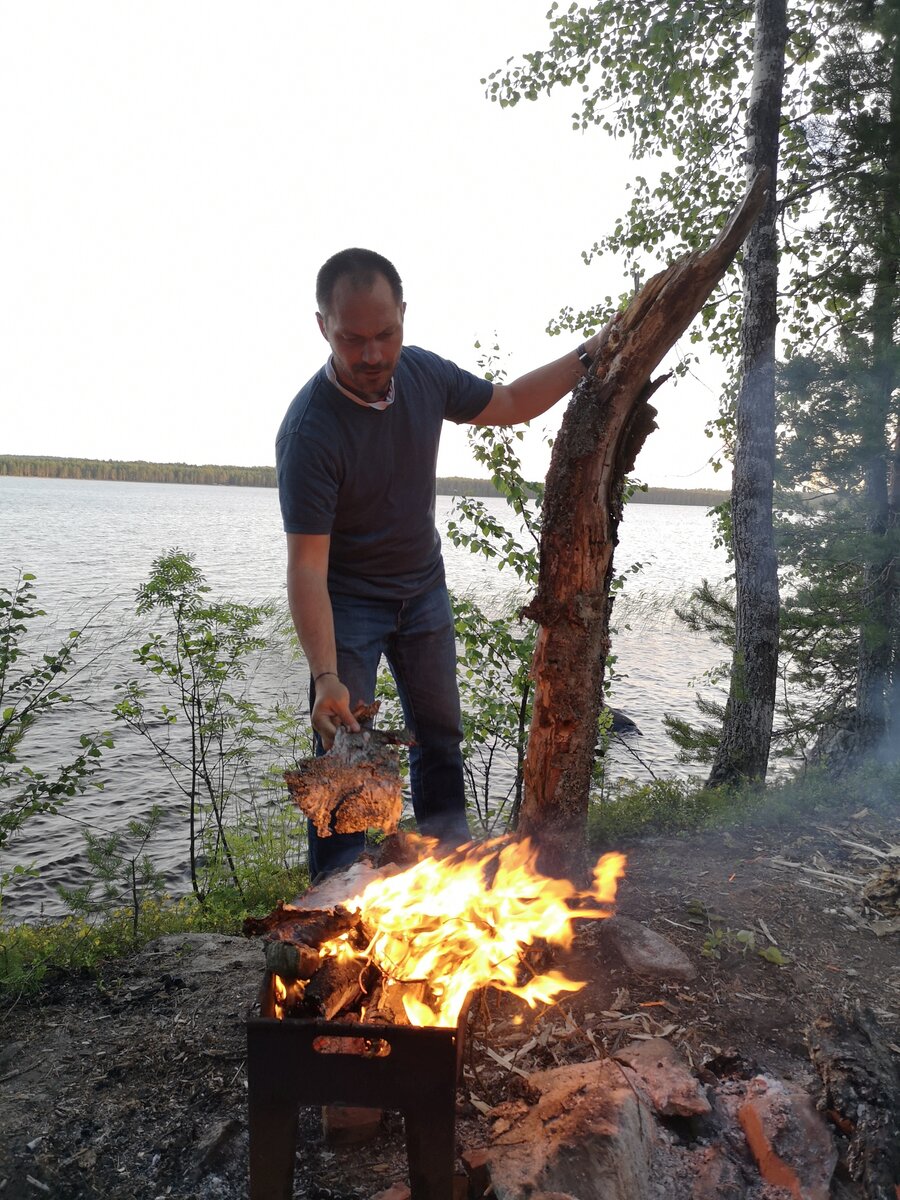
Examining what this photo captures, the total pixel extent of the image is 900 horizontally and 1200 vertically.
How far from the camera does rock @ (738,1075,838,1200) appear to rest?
7.06ft

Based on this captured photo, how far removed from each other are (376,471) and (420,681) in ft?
3.64

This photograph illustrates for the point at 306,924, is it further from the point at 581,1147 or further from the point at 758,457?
the point at 758,457

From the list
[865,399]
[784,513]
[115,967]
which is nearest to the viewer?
[115,967]

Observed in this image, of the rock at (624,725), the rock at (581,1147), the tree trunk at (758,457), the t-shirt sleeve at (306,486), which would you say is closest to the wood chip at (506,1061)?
the rock at (581,1147)

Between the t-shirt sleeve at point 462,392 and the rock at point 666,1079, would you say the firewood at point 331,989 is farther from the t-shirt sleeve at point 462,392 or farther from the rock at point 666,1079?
the t-shirt sleeve at point 462,392

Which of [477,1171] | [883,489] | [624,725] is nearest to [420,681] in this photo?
[477,1171]

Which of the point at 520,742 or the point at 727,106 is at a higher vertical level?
the point at 727,106

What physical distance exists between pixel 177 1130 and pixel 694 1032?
1.79 meters

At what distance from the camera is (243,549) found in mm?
32906

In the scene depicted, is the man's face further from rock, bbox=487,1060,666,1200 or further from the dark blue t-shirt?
rock, bbox=487,1060,666,1200

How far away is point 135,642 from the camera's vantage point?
580 inches

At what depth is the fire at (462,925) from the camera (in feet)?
7.93

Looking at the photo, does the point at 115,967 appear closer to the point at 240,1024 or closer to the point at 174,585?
the point at 240,1024

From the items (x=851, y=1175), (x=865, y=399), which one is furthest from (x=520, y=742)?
(x=865, y=399)
